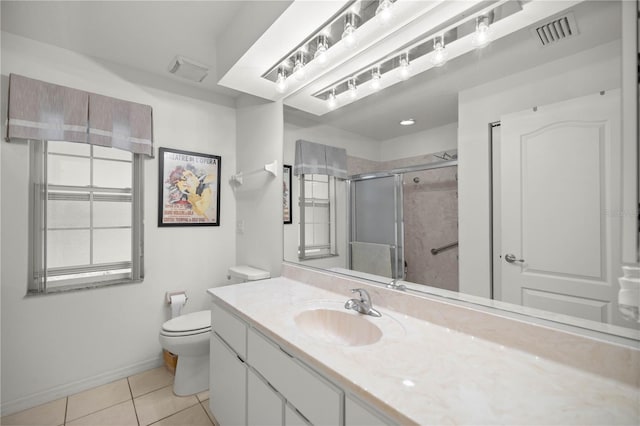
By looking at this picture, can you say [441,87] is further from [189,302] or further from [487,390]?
[189,302]

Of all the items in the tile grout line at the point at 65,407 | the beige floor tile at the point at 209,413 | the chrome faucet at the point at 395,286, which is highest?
the chrome faucet at the point at 395,286

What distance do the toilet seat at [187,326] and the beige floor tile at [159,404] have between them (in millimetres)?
452

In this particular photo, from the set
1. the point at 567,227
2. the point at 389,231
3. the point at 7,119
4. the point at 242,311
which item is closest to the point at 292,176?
the point at 389,231

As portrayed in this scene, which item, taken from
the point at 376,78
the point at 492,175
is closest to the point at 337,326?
the point at 492,175

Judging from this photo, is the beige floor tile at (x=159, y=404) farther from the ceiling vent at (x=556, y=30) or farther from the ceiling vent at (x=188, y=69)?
the ceiling vent at (x=556, y=30)

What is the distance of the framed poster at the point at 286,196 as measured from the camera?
6.61 feet

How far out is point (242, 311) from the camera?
1.29 m

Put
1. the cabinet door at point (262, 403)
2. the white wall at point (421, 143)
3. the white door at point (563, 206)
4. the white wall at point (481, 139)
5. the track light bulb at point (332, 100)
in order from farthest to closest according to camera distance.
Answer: the track light bulb at point (332, 100), the white wall at point (421, 143), the cabinet door at point (262, 403), the white wall at point (481, 139), the white door at point (563, 206)

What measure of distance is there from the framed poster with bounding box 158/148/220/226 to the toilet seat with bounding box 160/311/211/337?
798 mm

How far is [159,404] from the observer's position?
5.99 ft

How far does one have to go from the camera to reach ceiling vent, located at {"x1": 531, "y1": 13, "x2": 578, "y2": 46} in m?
0.84

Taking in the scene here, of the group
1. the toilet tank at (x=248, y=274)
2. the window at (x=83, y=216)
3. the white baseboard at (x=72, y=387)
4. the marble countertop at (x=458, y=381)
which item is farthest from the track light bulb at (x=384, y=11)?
the white baseboard at (x=72, y=387)

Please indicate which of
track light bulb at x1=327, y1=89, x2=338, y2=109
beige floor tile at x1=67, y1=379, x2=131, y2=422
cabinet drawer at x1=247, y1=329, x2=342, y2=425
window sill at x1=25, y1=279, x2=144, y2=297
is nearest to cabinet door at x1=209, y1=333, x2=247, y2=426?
cabinet drawer at x1=247, y1=329, x2=342, y2=425

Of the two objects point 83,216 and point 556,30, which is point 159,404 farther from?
point 556,30
